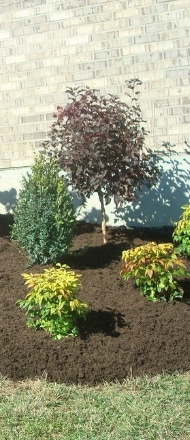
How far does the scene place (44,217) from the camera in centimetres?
673

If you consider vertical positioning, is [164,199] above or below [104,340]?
above

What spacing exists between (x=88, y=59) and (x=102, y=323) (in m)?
4.00

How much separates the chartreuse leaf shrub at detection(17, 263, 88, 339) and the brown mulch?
8 cm

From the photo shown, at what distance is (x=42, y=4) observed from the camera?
29.1ft

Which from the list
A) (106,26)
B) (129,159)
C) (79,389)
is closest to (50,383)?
(79,389)

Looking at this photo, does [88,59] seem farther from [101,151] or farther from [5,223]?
[5,223]

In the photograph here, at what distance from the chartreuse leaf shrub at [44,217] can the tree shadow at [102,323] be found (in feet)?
3.52

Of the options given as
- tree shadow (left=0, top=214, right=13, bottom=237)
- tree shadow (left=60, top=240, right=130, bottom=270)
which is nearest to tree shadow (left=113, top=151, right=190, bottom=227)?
tree shadow (left=60, top=240, right=130, bottom=270)

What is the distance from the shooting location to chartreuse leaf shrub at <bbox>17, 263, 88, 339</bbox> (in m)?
5.47

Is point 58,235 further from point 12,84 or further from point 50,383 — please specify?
point 12,84

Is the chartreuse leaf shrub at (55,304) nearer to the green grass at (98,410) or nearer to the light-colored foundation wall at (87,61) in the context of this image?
the green grass at (98,410)

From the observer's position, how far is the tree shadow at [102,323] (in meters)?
5.71

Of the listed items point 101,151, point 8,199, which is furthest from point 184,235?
point 8,199

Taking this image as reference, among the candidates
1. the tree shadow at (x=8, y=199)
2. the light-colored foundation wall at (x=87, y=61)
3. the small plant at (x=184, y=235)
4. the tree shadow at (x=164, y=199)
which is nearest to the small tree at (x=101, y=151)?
the small plant at (x=184, y=235)
